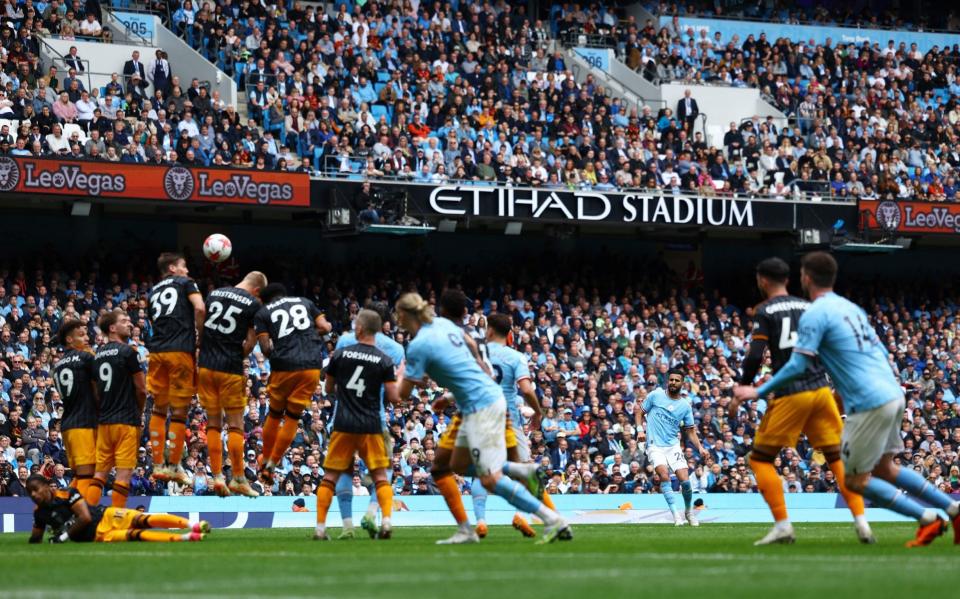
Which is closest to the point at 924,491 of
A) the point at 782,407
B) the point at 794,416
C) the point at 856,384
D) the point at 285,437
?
the point at 856,384

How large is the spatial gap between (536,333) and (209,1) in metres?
11.8

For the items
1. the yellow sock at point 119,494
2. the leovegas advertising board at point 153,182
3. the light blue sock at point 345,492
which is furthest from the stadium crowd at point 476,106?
the light blue sock at point 345,492

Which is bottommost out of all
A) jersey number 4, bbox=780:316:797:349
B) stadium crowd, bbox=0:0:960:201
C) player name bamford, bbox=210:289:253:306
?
jersey number 4, bbox=780:316:797:349

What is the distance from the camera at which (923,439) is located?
3609 cm

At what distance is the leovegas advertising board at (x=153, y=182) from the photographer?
31.8 metres

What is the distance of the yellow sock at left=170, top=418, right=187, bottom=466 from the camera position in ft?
56.5

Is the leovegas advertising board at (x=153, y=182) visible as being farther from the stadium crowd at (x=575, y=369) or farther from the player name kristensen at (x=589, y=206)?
the player name kristensen at (x=589, y=206)

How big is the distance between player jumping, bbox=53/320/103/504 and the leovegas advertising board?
1497 centimetres

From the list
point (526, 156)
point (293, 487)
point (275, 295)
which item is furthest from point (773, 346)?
point (526, 156)

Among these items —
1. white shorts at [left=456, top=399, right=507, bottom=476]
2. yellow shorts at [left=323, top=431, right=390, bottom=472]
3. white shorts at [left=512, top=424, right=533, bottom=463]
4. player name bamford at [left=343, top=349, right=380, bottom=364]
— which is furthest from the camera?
white shorts at [left=512, top=424, right=533, bottom=463]

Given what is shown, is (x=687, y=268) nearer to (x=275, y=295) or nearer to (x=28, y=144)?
(x=28, y=144)

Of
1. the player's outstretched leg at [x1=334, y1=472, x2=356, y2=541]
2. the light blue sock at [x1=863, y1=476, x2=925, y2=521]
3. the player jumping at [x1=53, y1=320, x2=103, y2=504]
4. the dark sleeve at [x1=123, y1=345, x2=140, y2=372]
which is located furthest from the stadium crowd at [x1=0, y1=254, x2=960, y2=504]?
the light blue sock at [x1=863, y1=476, x2=925, y2=521]

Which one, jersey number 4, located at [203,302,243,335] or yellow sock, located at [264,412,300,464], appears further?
yellow sock, located at [264,412,300,464]

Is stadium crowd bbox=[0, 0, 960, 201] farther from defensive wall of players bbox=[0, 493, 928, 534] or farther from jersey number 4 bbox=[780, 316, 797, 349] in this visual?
jersey number 4 bbox=[780, 316, 797, 349]
